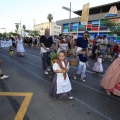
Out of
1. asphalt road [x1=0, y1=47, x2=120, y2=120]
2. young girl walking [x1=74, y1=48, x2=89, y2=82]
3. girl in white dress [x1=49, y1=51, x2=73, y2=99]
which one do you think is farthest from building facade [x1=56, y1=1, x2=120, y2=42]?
girl in white dress [x1=49, y1=51, x2=73, y2=99]

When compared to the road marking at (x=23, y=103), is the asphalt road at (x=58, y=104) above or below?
below

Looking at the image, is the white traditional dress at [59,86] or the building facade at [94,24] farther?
the building facade at [94,24]

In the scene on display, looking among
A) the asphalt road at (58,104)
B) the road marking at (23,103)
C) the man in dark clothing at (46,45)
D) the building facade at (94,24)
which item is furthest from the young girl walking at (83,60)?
the building facade at (94,24)

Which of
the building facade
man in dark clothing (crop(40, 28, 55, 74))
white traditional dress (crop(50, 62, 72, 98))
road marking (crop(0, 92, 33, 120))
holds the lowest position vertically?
road marking (crop(0, 92, 33, 120))

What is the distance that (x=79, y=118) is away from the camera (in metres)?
3.65

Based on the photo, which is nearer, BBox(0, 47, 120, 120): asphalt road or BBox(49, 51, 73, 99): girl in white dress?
BBox(0, 47, 120, 120): asphalt road

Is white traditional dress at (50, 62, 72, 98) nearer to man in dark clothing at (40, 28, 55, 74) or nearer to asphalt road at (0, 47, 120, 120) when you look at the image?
asphalt road at (0, 47, 120, 120)

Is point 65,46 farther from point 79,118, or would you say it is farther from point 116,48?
point 116,48

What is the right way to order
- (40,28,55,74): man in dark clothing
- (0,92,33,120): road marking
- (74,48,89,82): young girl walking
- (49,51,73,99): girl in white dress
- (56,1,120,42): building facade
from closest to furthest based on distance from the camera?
(0,92,33,120): road marking, (49,51,73,99): girl in white dress, (74,48,89,82): young girl walking, (40,28,55,74): man in dark clothing, (56,1,120,42): building facade

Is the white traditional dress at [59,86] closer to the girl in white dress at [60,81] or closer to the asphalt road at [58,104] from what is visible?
the girl in white dress at [60,81]

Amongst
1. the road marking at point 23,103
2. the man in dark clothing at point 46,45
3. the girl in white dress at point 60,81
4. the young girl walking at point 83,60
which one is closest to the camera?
the road marking at point 23,103

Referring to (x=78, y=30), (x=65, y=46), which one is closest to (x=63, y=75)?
(x=65, y=46)

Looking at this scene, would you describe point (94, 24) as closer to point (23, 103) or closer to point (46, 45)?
point (46, 45)

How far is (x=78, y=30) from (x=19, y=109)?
29722 mm
